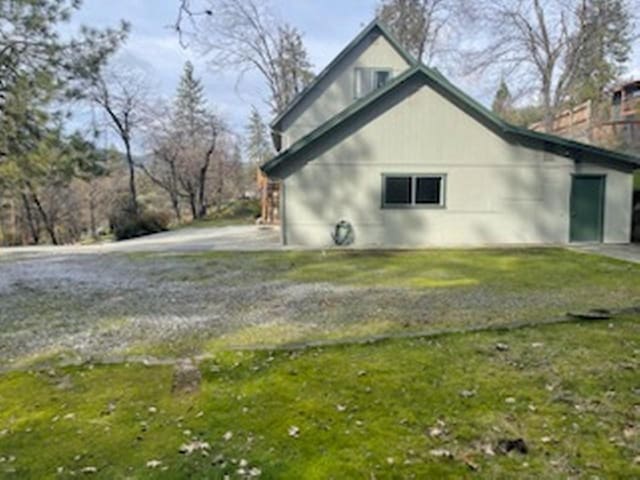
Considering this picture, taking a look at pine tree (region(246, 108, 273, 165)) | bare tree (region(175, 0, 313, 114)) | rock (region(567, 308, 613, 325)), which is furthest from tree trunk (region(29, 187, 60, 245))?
rock (region(567, 308, 613, 325))

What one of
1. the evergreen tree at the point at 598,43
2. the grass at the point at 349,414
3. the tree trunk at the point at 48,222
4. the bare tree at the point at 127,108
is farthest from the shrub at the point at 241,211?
the grass at the point at 349,414

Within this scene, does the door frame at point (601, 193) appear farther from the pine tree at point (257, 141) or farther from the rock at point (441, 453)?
the pine tree at point (257, 141)

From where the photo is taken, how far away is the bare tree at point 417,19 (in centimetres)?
2814

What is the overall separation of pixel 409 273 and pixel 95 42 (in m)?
9.07

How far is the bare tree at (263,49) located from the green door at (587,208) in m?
20.6

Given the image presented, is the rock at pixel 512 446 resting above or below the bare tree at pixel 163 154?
below

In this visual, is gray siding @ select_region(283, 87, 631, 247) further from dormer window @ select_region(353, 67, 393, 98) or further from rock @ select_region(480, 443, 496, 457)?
rock @ select_region(480, 443, 496, 457)

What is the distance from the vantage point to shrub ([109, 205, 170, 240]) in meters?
21.7

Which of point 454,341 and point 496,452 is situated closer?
point 496,452

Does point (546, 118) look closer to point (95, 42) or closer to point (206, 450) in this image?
point (95, 42)

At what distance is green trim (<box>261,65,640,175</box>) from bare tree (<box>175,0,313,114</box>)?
58.1 feet

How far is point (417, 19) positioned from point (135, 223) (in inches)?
753

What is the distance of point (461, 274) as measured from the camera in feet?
30.7

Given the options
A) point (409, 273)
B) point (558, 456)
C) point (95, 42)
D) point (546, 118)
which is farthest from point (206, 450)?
point (546, 118)
